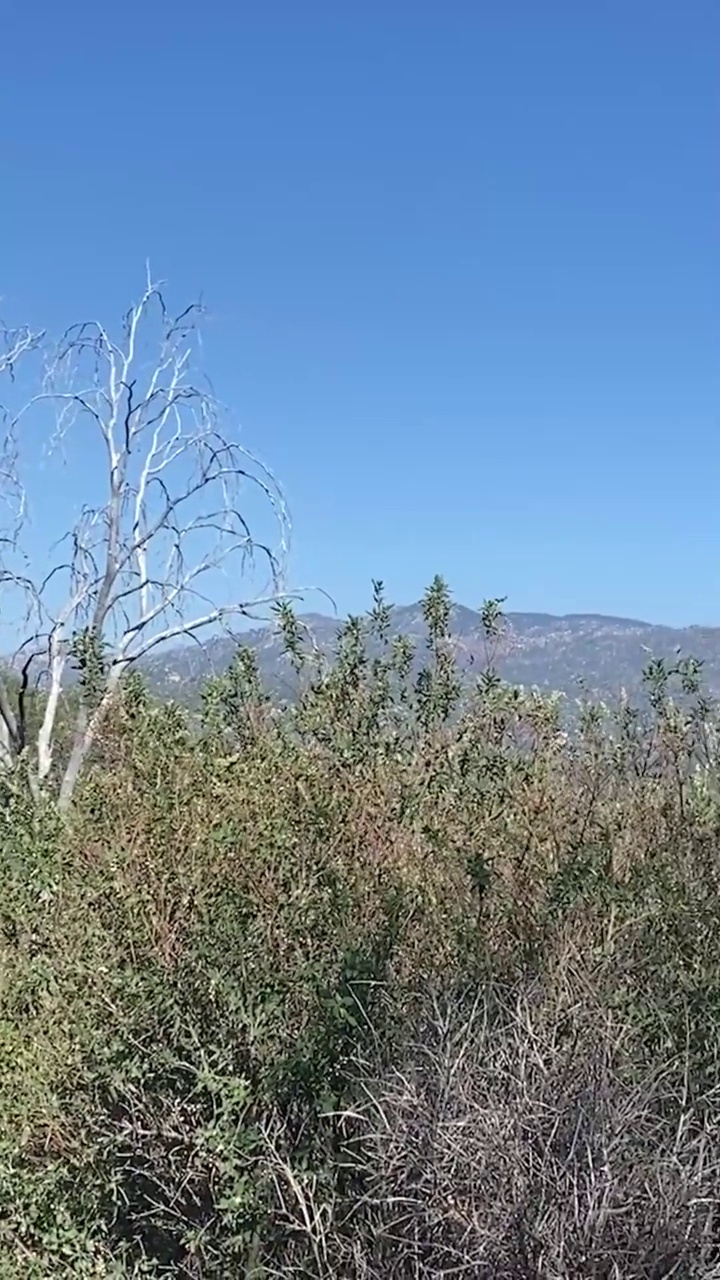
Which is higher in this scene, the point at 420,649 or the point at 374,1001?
the point at 420,649

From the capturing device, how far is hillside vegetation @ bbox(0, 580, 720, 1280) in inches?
91.0

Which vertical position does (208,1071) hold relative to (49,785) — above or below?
below

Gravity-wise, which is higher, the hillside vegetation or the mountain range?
the mountain range

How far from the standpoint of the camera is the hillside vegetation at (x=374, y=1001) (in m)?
2.31

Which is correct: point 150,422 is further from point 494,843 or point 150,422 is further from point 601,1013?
point 601,1013

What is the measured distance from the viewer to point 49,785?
7.68m

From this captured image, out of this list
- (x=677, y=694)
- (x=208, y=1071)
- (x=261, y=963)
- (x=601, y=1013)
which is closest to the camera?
(x=601, y=1013)

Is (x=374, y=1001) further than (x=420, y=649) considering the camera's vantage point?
No

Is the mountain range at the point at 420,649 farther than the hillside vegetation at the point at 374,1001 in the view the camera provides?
Yes

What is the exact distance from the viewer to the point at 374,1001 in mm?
3168

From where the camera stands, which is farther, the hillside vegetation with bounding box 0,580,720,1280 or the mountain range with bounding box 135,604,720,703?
the mountain range with bounding box 135,604,720,703

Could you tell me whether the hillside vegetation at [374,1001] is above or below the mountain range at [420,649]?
below

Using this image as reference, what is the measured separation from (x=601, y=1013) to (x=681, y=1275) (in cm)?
64

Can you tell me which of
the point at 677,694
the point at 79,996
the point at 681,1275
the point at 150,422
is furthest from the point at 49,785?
the point at 681,1275
